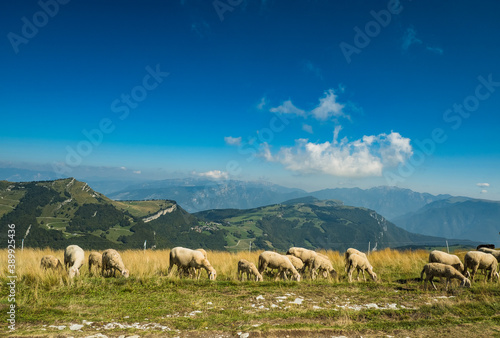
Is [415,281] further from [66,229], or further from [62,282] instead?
[66,229]

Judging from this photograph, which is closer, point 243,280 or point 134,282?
point 134,282

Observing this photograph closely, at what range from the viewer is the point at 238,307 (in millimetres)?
10633

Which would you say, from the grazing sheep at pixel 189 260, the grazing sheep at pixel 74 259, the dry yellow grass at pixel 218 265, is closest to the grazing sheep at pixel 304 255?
the dry yellow grass at pixel 218 265

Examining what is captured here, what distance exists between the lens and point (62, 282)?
1238 cm

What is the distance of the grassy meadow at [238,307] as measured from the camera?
8.43 m

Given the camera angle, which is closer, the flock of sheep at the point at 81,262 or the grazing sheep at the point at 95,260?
the flock of sheep at the point at 81,262

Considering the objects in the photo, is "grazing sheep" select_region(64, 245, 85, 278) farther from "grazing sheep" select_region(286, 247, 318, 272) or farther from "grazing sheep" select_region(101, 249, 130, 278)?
"grazing sheep" select_region(286, 247, 318, 272)

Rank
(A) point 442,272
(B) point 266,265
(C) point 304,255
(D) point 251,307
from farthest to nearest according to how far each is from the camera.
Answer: (C) point 304,255 < (B) point 266,265 < (A) point 442,272 < (D) point 251,307

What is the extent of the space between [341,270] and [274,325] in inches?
454

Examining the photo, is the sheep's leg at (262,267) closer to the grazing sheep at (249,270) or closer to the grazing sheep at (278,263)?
the grazing sheep at (278,263)

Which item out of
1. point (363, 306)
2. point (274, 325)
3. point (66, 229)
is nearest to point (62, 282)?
point (274, 325)

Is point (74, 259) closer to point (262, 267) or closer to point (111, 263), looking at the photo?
point (111, 263)

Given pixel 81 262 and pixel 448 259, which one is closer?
pixel 81 262

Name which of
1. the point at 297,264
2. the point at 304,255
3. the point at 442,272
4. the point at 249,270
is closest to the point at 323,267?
the point at 297,264
